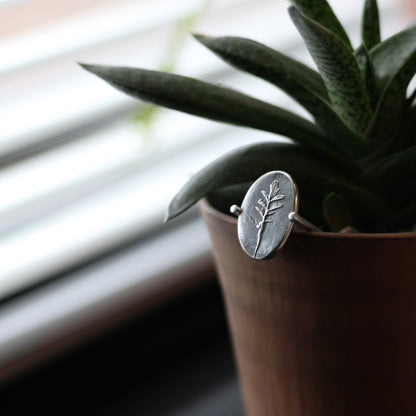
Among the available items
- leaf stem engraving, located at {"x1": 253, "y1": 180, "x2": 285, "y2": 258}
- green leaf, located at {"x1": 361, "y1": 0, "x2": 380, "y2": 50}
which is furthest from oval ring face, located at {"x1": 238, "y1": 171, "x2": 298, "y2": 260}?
green leaf, located at {"x1": 361, "y1": 0, "x2": 380, "y2": 50}

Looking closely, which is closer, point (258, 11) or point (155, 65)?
point (155, 65)

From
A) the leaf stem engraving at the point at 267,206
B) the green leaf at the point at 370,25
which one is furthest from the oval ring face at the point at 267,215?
the green leaf at the point at 370,25

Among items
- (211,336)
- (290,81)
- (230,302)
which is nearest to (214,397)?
(211,336)

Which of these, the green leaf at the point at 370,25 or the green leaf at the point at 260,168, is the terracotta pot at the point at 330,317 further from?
the green leaf at the point at 370,25

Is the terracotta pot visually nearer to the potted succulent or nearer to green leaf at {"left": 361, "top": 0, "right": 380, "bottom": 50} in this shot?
the potted succulent

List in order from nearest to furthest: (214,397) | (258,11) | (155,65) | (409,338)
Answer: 1. (409,338)
2. (214,397)
3. (155,65)
4. (258,11)

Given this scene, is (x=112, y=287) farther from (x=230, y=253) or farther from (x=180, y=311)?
(x=230, y=253)

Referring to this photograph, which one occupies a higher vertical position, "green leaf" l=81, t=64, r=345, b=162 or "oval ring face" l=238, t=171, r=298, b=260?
"green leaf" l=81, t=64, r=345, b=162

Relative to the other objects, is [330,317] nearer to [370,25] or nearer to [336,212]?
[336,212]
